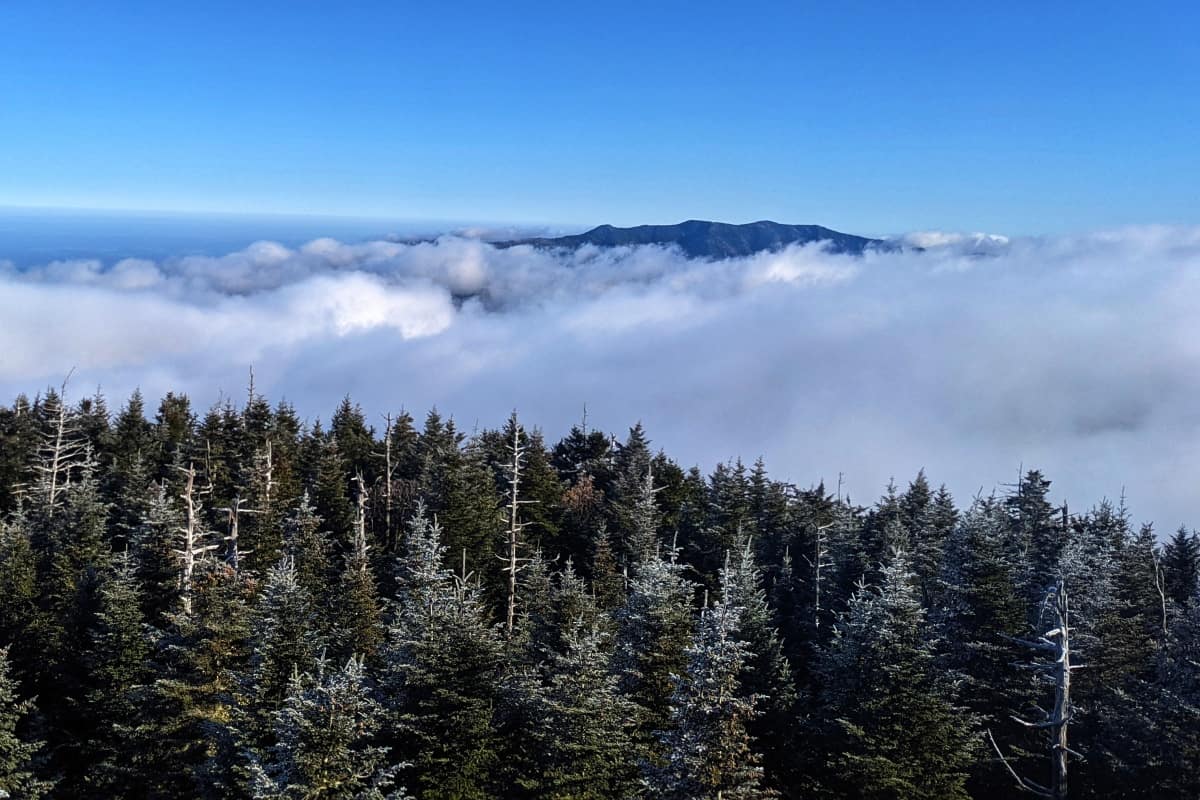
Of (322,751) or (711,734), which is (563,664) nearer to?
(711,734)

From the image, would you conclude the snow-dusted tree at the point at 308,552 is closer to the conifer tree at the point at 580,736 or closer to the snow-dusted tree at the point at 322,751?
the conifer tree at the point at 580,736

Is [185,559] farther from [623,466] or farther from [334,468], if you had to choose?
[623,466]

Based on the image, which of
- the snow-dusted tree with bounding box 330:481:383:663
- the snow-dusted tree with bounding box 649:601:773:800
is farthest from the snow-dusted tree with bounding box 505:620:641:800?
the snow-dusted tree with bounding box 330:481:383:663

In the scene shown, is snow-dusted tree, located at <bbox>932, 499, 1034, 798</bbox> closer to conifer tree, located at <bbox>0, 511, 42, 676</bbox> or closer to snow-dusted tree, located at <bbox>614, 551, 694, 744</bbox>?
snow-dusted tree, located at <bbox>614, 551, 694, 744</bbox>

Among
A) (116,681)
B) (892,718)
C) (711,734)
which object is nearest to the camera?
(711,734)

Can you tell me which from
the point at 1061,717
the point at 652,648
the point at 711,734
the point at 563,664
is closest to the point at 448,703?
the point at 563,664

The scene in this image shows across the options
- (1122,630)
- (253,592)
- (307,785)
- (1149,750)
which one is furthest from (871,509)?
(307,785)
